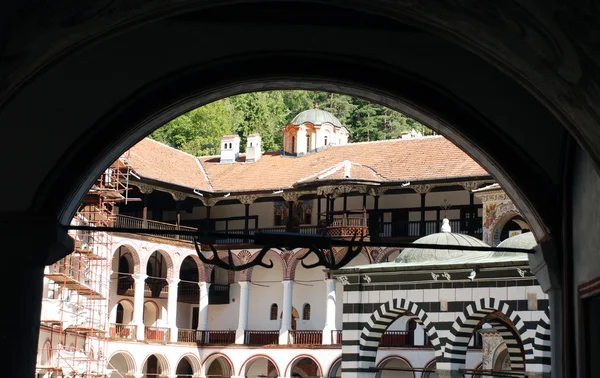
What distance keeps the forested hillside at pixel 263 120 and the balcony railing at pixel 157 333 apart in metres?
15.8

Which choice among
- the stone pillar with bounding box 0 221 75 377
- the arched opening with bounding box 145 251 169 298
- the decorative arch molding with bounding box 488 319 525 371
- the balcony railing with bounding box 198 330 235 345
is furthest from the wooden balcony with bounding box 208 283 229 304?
the stone pillar with bounding box 0 221 75 377

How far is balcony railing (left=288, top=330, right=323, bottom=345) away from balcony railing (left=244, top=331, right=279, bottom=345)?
641 mm

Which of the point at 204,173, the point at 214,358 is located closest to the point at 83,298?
the point at 214,358

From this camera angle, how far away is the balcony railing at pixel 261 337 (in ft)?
139

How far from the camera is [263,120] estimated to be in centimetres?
6469

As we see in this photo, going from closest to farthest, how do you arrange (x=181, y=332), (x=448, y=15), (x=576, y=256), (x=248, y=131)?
(x=448, y=15), (x=576, y=256), (x=181, y=332), (x=248, y=131)

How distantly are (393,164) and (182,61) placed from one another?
34316 millimetres

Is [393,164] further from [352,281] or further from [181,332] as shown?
[352,281]

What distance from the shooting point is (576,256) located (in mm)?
6836

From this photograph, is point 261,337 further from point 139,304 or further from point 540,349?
point 540,349

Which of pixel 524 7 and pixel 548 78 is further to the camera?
pixel 548 78

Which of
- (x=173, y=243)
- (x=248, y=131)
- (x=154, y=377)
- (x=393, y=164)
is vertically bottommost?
(x=154, y=377)

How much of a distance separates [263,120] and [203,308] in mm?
22731

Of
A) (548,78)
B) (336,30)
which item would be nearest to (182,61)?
(336,30)
